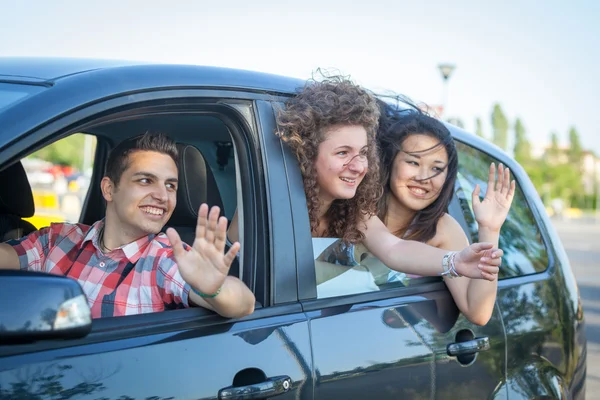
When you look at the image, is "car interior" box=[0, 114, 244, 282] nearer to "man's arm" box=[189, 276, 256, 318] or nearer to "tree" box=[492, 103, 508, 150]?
"man's arm" box=[189, 276, 256, 318]

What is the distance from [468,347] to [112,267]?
121cm

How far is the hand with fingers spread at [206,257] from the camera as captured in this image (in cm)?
174

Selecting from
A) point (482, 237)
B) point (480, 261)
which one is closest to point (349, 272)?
point (480, 261)

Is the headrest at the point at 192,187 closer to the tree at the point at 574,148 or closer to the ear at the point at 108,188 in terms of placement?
the ear at the point at 108,188

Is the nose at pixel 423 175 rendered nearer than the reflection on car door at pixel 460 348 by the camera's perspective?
No

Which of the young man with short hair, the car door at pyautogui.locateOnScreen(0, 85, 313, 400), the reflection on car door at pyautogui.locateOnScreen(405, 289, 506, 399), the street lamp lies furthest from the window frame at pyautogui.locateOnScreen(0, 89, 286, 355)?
the street lamp

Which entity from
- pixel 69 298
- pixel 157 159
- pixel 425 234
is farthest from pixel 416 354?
pixel 69 298

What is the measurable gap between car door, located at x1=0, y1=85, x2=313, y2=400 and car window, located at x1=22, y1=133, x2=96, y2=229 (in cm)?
48

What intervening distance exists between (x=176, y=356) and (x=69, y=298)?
377 mm

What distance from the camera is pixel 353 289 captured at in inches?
94.5

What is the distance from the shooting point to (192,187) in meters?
2.88

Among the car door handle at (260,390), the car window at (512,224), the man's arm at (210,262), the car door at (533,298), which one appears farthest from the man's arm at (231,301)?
the car window at (512,224)

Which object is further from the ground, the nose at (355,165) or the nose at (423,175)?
the nose at (355,165)

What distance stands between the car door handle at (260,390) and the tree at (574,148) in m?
91.4
